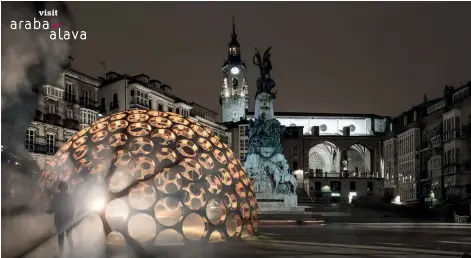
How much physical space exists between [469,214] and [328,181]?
212 ft

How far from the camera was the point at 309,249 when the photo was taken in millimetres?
17375

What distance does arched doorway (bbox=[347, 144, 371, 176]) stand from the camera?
389ft

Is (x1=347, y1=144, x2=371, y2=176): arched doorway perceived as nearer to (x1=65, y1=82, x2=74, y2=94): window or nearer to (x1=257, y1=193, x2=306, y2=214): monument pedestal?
(x1=65, y1=82, x2=74, y2=94): window

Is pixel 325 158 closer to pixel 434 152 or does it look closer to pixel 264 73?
pixel 434 152

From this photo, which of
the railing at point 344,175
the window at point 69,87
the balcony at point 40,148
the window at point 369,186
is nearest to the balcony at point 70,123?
the window at point 69,87

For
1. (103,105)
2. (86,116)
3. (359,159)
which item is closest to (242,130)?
(359,159)

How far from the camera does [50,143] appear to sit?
61625 mm

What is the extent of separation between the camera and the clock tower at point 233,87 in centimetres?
13900

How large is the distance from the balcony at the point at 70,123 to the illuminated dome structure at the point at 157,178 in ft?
158

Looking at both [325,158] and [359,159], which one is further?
[325,158]

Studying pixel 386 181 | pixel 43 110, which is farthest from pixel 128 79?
pixel 386 181

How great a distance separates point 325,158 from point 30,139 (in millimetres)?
72616

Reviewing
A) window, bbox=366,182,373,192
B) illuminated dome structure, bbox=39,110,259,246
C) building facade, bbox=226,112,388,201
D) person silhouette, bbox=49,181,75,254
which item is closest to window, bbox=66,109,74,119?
building facade, bbox=226,112,388,201

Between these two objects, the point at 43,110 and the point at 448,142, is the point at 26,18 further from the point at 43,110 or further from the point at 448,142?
the point at 448,142
